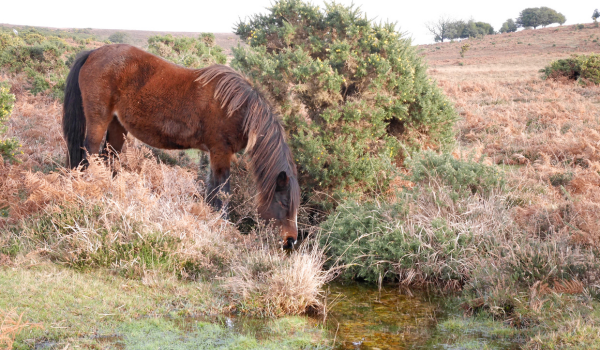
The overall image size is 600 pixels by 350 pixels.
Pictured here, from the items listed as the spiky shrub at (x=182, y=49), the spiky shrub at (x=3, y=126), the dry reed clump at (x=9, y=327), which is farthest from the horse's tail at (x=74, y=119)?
the spiky shrub at (x=182, y=49)

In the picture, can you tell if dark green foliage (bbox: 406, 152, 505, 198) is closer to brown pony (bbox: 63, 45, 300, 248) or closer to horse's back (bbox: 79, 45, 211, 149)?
brown pony (bbox: 63, 45, 300, 248)

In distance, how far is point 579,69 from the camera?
20.6 meters

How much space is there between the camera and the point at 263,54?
26.7 ft

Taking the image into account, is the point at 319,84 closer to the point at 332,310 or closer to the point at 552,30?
the point at 332,310

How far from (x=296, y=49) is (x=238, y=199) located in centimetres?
291

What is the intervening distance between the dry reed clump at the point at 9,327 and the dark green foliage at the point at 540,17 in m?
77.2

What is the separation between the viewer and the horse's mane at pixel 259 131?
6.02 m

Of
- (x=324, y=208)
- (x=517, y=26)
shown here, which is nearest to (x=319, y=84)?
(x=324, y=208)

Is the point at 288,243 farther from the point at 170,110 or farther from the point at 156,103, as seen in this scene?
the point at 156,103

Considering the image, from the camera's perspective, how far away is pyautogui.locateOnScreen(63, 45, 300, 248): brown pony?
6332 millimetres

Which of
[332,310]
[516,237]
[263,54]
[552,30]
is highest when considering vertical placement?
[552,30]

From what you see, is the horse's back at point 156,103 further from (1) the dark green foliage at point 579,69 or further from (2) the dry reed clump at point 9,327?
(1) the dark green foliage at point 579,69

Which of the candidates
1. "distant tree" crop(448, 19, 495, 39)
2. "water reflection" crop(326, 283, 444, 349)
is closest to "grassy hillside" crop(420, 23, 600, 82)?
"distant tree" crop(448, 19, 495, 39)

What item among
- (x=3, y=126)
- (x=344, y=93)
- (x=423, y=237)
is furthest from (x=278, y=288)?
(x=3, y=126)
